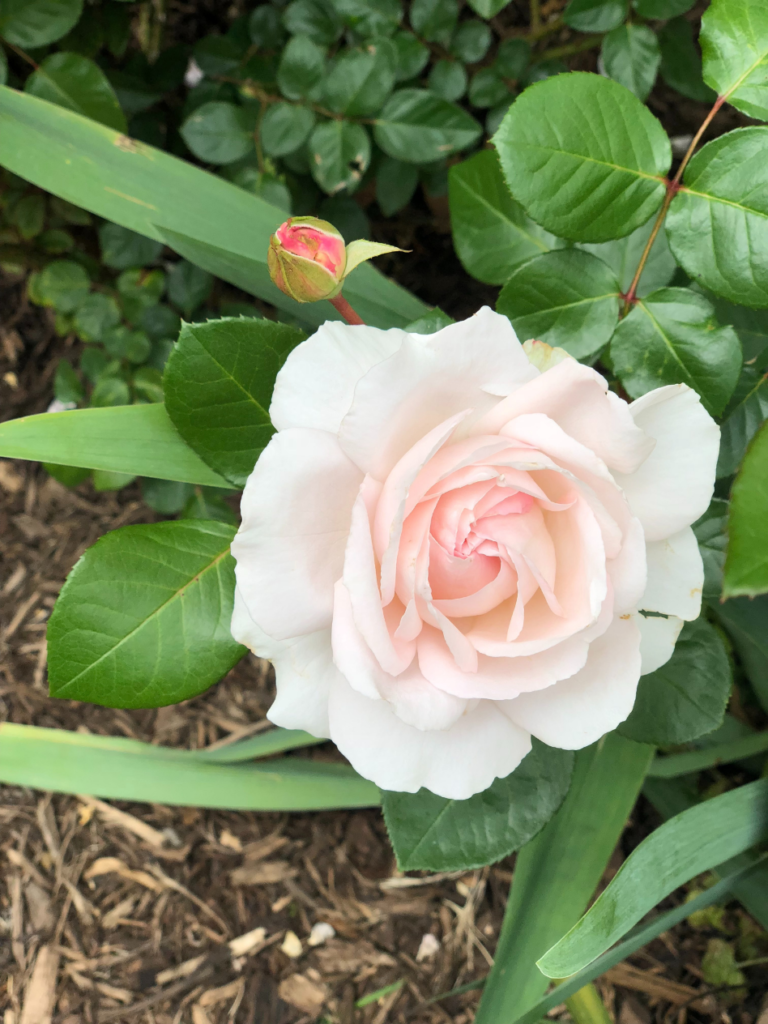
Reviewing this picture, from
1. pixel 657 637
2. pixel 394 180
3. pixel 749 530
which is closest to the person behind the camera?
pixel 749 530

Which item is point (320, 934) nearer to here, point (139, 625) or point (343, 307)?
point (139, 625)

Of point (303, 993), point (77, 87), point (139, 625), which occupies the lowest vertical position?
point (303, 993)

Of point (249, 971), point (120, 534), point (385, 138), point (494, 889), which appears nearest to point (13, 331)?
point (385, 138)

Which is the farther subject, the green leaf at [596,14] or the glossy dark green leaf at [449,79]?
the glossy dark green leaf at [449,79]

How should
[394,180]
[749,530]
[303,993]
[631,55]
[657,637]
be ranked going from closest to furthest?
[749,530] → [657,637] → [631,55] → [394,180] → [303,993]

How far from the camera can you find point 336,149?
0.93 m

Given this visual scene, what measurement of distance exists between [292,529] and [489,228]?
48 centimetres

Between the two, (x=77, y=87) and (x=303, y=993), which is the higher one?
(x=77, y=87)

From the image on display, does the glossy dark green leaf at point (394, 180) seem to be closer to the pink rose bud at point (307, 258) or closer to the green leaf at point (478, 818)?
the pink rose bud at point (307, 258)

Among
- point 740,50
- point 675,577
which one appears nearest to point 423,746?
point 675,577

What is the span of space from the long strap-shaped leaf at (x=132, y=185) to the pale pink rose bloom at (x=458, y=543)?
327 mm

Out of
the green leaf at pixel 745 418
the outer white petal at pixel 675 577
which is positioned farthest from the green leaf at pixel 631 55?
the outer white petal at pixel 675 577

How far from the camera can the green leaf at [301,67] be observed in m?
0.89

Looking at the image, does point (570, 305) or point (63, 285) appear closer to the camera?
point (570, 305)
